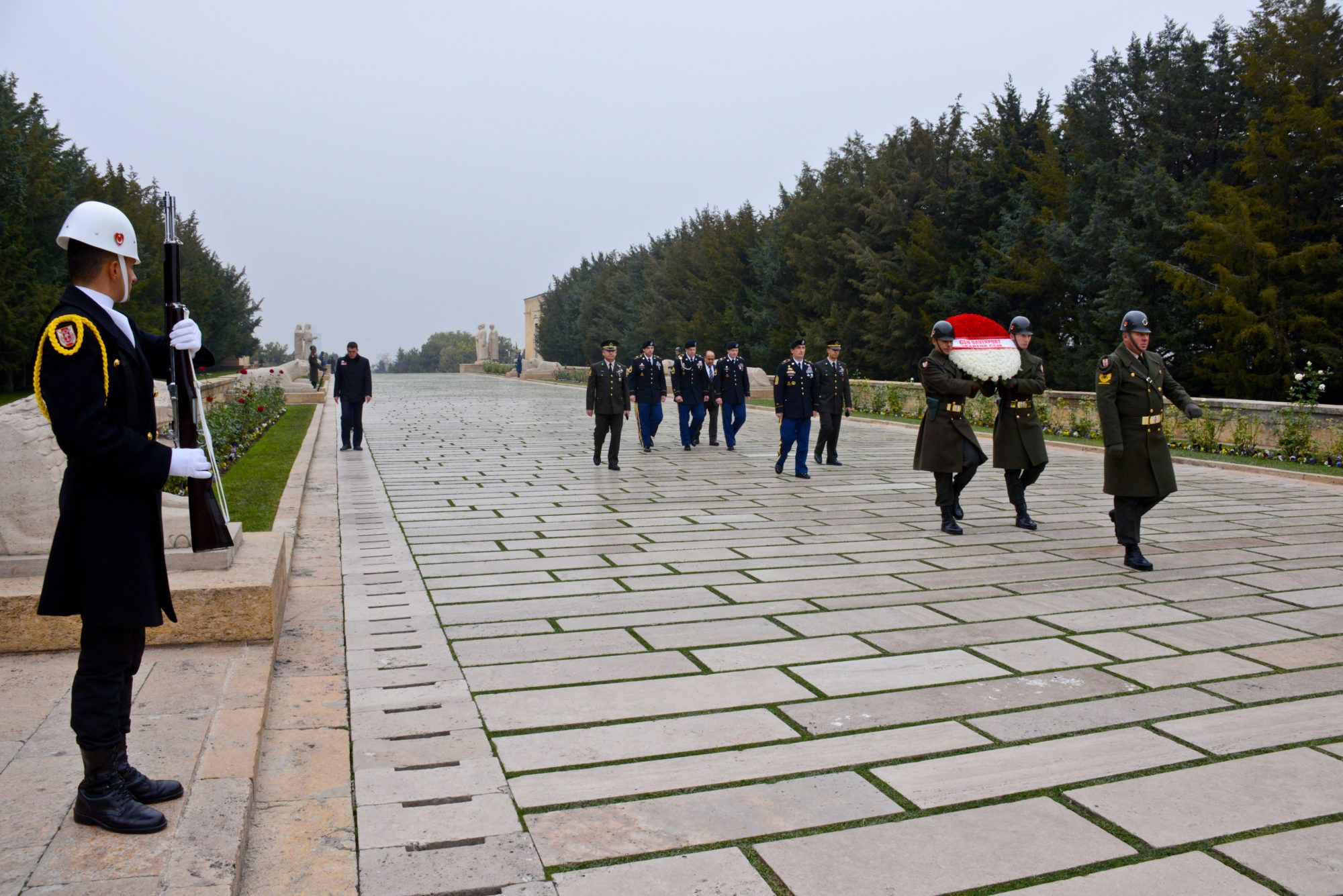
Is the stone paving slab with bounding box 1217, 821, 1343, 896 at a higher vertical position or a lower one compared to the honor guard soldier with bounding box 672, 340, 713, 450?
lower

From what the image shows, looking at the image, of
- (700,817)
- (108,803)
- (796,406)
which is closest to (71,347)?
(108,803)

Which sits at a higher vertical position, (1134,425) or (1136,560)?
(1134,425)

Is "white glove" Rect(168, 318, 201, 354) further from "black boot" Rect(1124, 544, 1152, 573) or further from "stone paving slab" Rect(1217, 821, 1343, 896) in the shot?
"black boot" Rect(1124, 544, 1152, 573)

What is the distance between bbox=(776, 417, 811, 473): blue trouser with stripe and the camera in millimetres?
11938

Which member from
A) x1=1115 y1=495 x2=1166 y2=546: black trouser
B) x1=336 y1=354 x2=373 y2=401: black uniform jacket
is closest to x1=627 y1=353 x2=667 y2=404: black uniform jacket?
x1=336 y1=354 x2=373 y2=401: black uniform jacket

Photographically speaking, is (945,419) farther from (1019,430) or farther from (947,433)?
(1019,430)

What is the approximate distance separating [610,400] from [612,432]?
401 mm

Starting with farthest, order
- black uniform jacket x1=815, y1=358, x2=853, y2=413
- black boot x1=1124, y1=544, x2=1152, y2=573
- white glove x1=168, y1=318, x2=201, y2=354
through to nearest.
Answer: black uniform jacket x1=815, y1=358, x2=853, y2=413
black boot x1=1124, y1=544, x2=1152, y2=573
white glove x1=168, y1=318, x2=201, y2=354

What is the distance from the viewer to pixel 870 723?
4.00 metres

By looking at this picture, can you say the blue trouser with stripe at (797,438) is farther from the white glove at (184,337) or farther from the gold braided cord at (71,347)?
the gold braided cord at (71,347)

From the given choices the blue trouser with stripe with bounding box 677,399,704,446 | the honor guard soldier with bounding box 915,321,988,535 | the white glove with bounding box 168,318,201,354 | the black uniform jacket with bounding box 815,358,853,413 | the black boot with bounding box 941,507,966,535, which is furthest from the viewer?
the blue trouser with stripe with bounding box 677,399,704,446

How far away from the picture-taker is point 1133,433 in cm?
698

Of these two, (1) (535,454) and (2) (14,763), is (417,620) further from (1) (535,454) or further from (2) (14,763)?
(1) (535,454)

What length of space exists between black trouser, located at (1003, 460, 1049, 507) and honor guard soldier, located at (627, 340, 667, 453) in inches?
280
